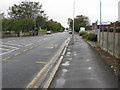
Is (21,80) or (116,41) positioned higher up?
(116,41)

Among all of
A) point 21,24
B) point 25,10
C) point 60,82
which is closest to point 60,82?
point 60,82

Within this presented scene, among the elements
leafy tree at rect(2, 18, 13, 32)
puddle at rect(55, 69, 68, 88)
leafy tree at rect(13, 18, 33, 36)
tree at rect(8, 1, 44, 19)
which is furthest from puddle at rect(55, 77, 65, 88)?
tree at rect(8, 1, 44, 19)

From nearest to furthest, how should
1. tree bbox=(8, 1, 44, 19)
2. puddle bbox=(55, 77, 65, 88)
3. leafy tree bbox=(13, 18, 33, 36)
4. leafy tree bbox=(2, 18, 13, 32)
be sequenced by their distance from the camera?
puddle bbox=(55, 77, 65, 88), leafy tree bbox=(2, 18, 13, 32), leafy tree bbox=(13, 18, 33, 36), tree bbox=(8, 1, 44, 19)

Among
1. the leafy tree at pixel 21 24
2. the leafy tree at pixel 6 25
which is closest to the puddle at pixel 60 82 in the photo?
the leafy tree at pixel 6 25

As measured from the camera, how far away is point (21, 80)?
22.1ft

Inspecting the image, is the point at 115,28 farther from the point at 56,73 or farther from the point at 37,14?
the point at 37,14

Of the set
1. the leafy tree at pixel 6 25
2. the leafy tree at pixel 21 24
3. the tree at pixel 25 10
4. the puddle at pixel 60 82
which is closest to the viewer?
the puddle at pixel 60 82

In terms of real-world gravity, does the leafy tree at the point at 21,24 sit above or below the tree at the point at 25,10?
below

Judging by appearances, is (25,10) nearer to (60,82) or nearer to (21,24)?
(21,24)

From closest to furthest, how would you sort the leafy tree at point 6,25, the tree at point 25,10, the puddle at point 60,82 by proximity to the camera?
1. the puddle at point 60,82
2. the leafy tree at point 6,25
3. the tree at point 25,10

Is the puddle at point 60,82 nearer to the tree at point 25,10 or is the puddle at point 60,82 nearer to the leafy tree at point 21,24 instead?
the leafy tree at point 21,24

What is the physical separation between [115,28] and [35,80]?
703 cm

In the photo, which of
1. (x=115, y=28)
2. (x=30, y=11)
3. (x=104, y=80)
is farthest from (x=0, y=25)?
(x=104, y=80)

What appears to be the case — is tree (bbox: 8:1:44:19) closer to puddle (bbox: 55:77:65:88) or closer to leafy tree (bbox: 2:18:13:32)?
leafy tree (bbox: 2:18:13:32)
